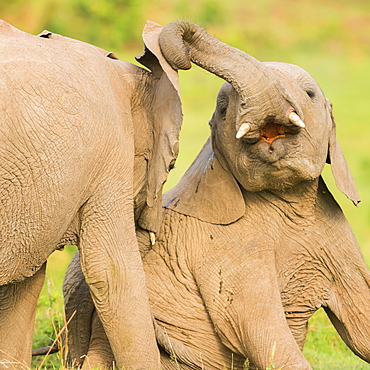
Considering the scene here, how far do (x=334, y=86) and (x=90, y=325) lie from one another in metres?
14.9

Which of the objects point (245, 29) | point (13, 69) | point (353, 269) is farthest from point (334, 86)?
point (13, 69)

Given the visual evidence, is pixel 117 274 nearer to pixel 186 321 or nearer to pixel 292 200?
pixel 186 321

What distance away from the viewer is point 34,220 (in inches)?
145

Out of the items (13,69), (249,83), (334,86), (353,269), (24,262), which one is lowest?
(24,262)

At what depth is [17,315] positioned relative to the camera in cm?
438

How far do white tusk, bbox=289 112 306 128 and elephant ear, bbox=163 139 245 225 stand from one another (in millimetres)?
667

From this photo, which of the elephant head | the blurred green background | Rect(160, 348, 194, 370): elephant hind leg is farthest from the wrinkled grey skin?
the blurred green background

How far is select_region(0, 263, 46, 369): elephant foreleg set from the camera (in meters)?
4.33

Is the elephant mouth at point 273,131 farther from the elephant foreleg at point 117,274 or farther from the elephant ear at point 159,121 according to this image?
the elephant foreleg at point 117,274

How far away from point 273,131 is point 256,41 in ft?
55.6

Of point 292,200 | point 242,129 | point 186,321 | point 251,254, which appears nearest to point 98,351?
point 186,321

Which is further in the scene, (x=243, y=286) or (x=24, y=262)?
(x=243, y=286)

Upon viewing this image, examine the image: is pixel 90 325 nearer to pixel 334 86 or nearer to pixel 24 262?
pixel 24 262

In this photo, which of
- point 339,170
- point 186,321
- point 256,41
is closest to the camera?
point 339,170
